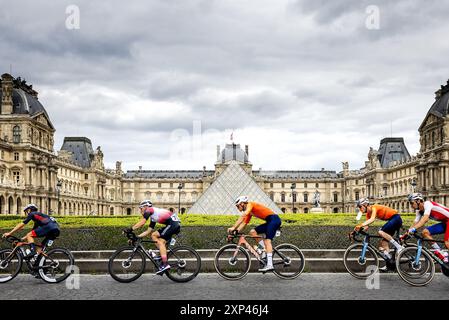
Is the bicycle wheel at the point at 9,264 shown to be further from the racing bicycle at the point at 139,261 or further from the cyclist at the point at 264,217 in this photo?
the cyclist at the point at 264,217

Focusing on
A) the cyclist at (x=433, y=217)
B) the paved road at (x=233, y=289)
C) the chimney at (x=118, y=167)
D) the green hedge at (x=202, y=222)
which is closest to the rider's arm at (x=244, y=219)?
the paved road at (x=233, y=289)

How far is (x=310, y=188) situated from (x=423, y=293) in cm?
12367

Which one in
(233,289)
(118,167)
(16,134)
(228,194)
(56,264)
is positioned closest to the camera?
(233,289)

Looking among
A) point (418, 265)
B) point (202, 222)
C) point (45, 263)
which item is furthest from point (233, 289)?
point (202, 222)

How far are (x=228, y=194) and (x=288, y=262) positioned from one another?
22.8 metres

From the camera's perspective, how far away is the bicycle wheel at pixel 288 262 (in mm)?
11891

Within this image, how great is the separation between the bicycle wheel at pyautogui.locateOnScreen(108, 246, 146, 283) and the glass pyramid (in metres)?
20.9

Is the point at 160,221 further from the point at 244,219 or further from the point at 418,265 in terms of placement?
the point at 418,265

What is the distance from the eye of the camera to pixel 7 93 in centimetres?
7044

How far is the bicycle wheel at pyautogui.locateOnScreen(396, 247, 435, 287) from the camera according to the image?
10.9 meters

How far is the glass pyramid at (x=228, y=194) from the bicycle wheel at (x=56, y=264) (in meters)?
21.1

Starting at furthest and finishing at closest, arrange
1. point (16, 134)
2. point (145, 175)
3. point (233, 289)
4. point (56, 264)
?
point (145, 175) < point (16, 134) < point (56, 264) < point (233, 289)

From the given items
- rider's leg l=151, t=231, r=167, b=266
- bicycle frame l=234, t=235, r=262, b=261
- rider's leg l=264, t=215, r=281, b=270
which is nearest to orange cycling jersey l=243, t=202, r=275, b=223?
rider's leg l=264, t=215, r=281, b=270
